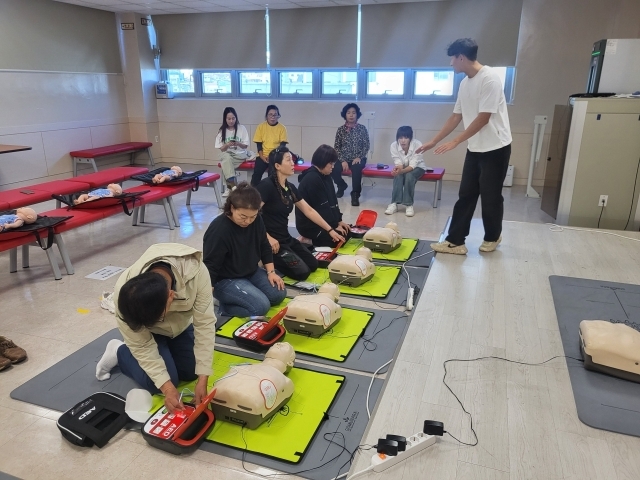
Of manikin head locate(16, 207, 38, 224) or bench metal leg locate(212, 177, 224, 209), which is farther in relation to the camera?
bench metal leg locate(212, 177, 224, 209)

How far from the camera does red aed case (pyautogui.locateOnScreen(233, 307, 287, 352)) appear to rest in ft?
8.27

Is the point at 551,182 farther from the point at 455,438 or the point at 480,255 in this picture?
the point at 455,438

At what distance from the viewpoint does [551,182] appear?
5.02m

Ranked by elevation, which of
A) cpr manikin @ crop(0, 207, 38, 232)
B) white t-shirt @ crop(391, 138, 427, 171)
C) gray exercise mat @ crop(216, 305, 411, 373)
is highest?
white t-shirt @ crop(391, 138, 427, 171)

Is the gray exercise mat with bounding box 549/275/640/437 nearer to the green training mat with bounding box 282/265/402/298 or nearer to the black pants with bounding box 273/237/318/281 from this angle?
the green training mat with bounding box 282/265/402/298

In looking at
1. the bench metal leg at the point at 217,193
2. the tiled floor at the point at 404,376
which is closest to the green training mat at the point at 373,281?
the tiled floor at the point at 404,376

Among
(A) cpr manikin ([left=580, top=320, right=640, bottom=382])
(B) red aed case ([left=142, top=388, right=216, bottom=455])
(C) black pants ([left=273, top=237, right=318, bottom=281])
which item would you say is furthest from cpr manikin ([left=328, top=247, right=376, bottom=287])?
(B) red aed case ([left=142, top=388, right=216, bottom=455])

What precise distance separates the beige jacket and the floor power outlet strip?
0.76 metres

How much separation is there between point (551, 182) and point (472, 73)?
2.27 metres

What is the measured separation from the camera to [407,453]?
1.76 m

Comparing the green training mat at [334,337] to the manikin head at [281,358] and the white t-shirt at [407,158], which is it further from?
the white t-shirt at [407,158]

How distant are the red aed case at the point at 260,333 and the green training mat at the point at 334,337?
7cm

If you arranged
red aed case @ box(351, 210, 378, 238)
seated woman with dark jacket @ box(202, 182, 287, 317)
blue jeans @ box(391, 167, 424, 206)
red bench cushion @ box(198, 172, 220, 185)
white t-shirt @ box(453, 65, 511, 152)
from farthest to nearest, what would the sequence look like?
blue jeans @ box(391, 167, 424, 206)
red bench cushion @ box(198, 172, 220, 185)
red aed case @ box(351, 210, 378, 238)
white t-shirt @ box(453, 65, 511, 152)
seated woman with dark jacket @ box(202, 182, 287, 317)

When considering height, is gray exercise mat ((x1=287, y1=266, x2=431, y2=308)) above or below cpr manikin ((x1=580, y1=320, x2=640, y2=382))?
below
